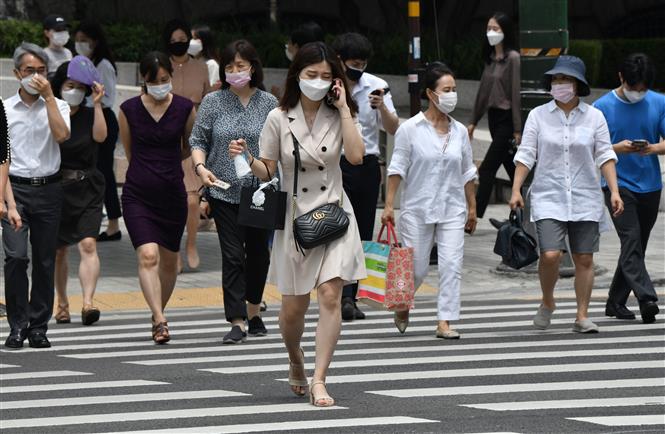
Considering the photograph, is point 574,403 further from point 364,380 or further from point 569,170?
point 569,170

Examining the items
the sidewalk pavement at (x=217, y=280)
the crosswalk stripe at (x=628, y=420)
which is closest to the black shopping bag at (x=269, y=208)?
the crosswalk stripe at (x=628, y=420)

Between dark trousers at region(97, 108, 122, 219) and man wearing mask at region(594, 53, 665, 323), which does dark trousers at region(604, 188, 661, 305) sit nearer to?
man wearing mask at region(594, 53, 665, 323)

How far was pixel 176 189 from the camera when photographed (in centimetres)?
1183

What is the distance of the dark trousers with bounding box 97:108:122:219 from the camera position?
16.8 m

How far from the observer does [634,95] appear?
12070 mm

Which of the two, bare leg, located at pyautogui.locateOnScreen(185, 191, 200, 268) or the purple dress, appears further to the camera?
bare leg, located at pyautogui.locateOnScreen(185, 191, 200, 268)

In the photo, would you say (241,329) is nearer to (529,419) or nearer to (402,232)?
(402,232)

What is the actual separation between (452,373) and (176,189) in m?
2.71

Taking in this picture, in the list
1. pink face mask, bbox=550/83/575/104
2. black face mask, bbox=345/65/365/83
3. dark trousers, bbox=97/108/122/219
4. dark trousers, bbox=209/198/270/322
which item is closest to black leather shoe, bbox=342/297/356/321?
dark trousers, bbox=209/198/270/322

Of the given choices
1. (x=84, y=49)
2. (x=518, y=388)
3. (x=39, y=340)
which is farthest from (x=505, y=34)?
(x=518, y=388)

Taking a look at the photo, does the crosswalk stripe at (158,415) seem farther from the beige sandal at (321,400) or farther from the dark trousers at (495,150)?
the dark trousers at (495,150)

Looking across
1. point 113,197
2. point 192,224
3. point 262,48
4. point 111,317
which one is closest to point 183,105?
point 111,317

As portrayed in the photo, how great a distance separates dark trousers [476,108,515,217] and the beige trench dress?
25.0 ft

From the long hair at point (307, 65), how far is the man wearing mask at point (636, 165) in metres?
3.36
